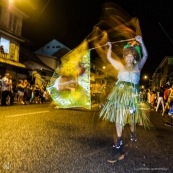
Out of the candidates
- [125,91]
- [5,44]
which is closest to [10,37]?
[5,44]

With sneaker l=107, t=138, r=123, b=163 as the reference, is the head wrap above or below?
above

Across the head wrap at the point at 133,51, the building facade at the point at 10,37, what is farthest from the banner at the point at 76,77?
the building facade at the point at 10,37

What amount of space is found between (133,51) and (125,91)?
0.80 meters

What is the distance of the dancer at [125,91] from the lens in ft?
15.0

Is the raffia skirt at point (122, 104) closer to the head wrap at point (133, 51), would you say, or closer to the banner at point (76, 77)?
the head wrap at point (133, 51)

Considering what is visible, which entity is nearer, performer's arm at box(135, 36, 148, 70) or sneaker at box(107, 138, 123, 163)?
sneaker at box(107, 138, 123, 163)

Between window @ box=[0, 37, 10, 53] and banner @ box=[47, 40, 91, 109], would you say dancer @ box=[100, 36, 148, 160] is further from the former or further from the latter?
window @ box=[0, 37, 10, 53]

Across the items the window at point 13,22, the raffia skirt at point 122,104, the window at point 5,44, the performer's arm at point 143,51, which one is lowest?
the raffia skirt at point 122,104

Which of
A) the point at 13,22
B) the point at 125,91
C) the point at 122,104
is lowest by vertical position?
the point at 122,104

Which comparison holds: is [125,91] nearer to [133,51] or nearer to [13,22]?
[133,51]

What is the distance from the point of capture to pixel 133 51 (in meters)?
4.70

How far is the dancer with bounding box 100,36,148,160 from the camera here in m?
4.56

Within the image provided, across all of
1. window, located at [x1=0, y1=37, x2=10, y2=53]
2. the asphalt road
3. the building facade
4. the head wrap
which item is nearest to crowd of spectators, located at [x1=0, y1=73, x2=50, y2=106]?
the building facade

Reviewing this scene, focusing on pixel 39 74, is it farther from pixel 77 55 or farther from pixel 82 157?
pixel 82 157
